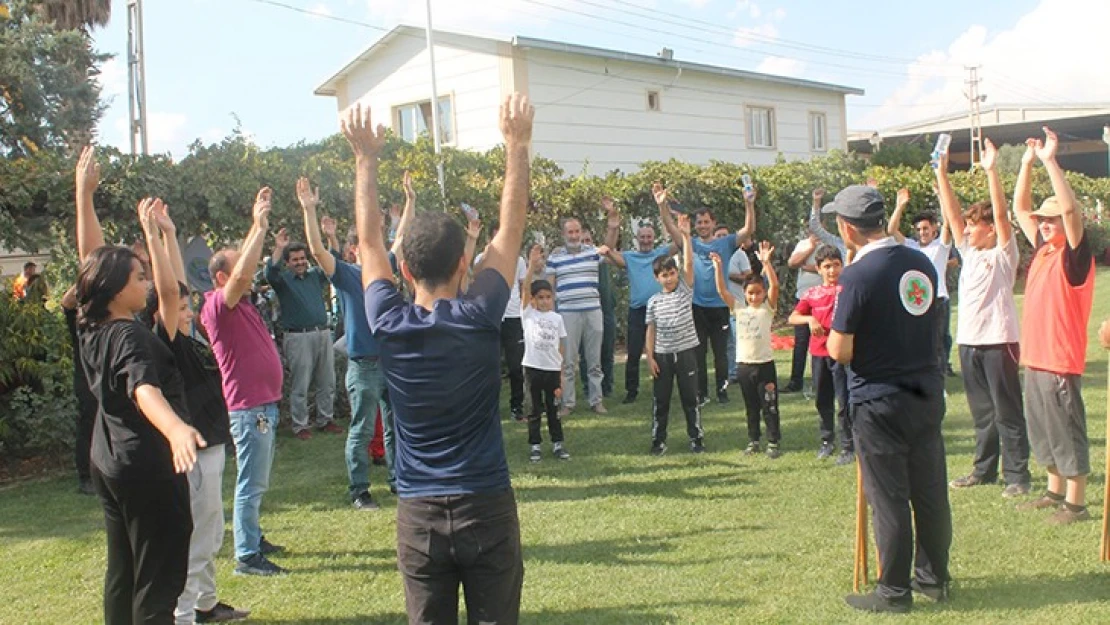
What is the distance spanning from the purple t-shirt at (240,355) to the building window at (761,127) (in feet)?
68.4

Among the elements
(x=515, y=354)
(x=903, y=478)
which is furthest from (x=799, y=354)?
(x=903, y=478)

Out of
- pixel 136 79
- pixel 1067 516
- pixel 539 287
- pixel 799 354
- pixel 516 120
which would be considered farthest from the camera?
pixel 136 79

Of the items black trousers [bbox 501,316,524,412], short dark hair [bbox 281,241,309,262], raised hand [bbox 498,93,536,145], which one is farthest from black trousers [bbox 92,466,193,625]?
black trousers [bbox 501,316,524,412]

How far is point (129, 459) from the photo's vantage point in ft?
13.0

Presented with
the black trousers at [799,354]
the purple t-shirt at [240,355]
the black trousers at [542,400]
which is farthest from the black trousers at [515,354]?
the purple t-shirt at [240,355]

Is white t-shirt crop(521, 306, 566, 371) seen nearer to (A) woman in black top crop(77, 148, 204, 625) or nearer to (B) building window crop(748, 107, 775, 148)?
(A) woman in black top crop(77, 148, 204, 625)

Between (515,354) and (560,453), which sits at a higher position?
(515,354)

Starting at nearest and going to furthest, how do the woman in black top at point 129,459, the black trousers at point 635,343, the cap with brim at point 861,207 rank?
the woman in black top at point 129,459, the cap with brim at point 861,207, the black trousers at point 635,343

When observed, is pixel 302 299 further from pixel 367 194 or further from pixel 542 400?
pixel 367 194

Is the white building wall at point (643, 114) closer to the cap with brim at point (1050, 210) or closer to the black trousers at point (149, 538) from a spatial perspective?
the cap with brim at point (1050, 210)

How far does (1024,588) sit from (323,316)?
293 inches

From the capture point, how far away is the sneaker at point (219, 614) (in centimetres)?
520

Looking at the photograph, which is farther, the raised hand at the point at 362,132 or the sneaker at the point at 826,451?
the sneaker at the point at 826,451

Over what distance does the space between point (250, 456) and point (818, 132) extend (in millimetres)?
24340
